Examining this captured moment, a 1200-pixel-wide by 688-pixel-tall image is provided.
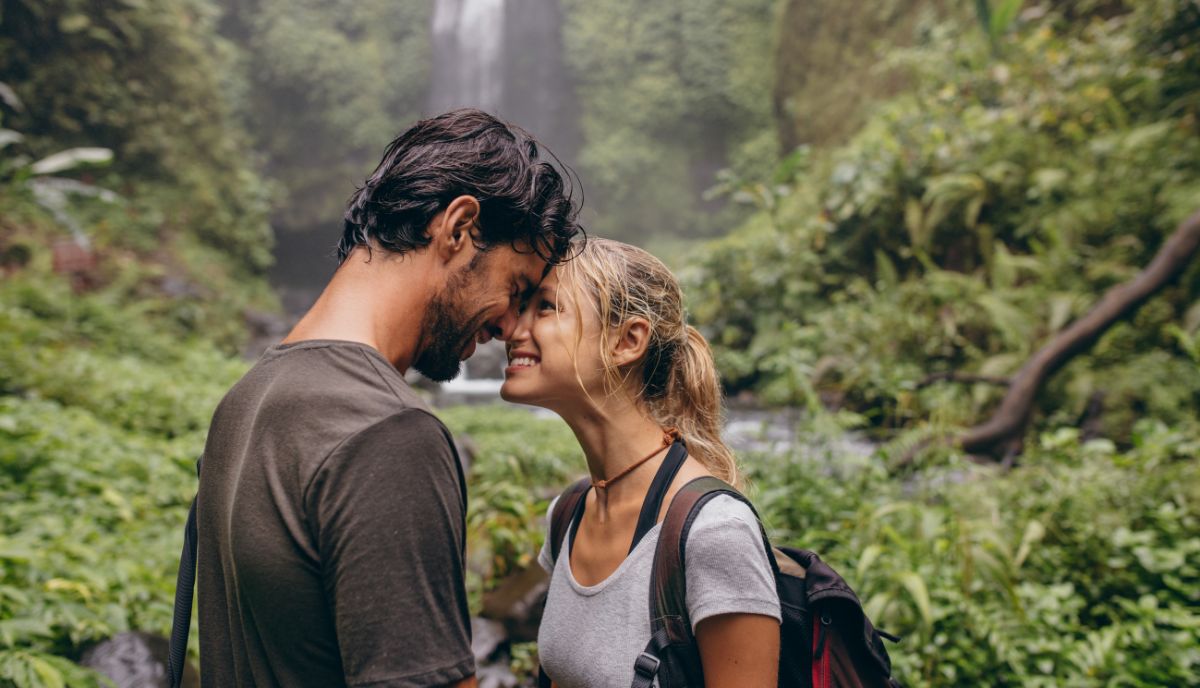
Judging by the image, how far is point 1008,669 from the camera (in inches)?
117


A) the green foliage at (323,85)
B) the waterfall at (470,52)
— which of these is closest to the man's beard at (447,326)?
the green foliage at (323,85)

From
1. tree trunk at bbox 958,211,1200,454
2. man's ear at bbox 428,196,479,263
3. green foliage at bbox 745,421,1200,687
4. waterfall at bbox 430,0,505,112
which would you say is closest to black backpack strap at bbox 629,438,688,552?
man's ear at bbox 428,196,479,263

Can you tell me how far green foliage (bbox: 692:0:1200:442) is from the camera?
21.5 feet

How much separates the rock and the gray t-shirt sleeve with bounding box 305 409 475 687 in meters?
2.33

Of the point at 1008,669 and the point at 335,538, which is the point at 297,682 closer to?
the point at 335,538

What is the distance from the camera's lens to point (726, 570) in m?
1.35

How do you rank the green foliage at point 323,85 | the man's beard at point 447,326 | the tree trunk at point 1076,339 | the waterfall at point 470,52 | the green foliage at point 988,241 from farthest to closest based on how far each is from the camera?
1. the waterfall at point 470,52
2. the green foliage at point 323,85
3. the green foliage at point 988,241
4. the tree trunk at point 1076,339
5. the man's beard at point 447,326

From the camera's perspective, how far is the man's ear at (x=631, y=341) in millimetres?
1655

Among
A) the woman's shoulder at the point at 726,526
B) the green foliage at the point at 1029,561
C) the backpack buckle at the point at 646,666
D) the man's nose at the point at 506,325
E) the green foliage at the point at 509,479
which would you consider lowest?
the green foliage at the point at 509,479

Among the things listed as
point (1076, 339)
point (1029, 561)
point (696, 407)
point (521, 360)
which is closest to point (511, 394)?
point (521, 360)

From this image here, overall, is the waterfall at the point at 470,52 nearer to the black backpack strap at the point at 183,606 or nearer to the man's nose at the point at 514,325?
the man's nose at the point at 514,325

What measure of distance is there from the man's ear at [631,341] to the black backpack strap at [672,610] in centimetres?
36

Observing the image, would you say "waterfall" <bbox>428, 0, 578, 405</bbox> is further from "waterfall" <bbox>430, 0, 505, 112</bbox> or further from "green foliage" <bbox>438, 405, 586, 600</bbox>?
"green foliage" <bbox>438, 405, 586, 600</bbox>

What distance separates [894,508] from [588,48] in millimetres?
26691
